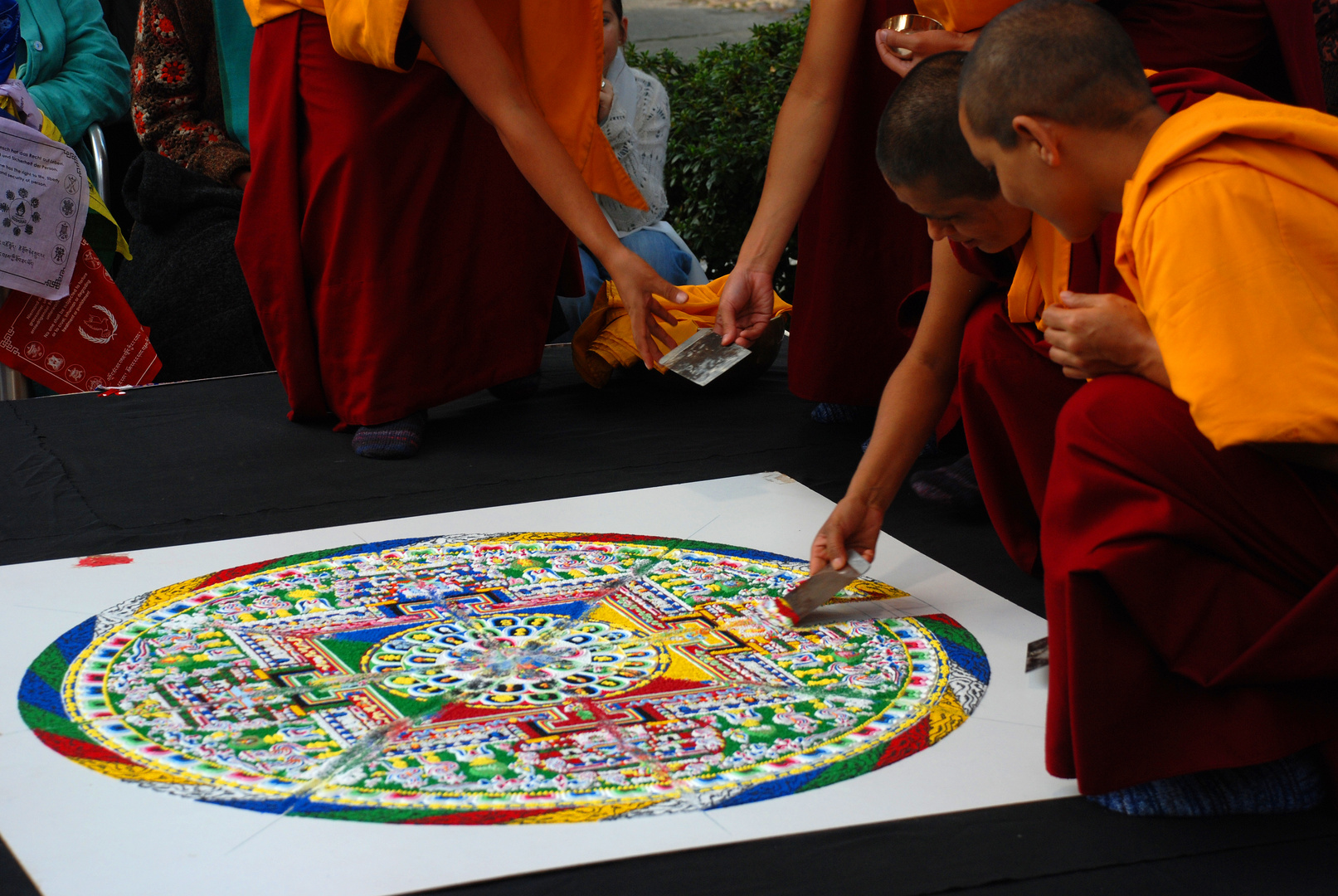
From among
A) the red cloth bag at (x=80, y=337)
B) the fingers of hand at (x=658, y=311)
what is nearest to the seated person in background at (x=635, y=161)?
the red cloth bag at (x=80, y=337)

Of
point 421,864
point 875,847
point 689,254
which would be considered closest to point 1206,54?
point 875,847

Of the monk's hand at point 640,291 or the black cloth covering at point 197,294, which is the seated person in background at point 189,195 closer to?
the black cloth covering at point 197,294

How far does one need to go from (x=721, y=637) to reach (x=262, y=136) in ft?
5.17

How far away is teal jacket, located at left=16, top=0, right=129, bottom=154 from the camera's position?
11.4ft

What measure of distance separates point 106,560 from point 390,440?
729 millimetres

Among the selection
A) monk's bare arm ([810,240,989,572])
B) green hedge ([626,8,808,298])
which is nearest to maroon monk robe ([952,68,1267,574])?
monk's bare arm ([810,240,989,572])

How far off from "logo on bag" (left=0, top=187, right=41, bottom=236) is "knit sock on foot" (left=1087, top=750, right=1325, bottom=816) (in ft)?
9.03

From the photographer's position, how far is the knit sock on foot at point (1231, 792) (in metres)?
1.22

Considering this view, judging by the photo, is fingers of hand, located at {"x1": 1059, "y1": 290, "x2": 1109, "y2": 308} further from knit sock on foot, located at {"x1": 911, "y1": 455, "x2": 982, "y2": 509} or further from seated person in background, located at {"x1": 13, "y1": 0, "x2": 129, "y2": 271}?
seated person in background, located at {"x1": 13, "y1": 0, "x2": 129, "y2": 271}

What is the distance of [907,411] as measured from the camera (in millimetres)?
1738

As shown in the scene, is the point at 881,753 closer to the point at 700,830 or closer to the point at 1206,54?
the point at 700,830

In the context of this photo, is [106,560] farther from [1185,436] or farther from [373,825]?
[1185,436]

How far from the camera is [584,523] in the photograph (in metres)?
2.15

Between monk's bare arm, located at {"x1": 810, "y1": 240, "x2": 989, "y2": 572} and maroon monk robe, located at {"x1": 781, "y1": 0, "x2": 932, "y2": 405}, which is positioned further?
maroon monk robe, located at {"x1": 781, "y1": 0, "x2": 932, "y2": 405}
